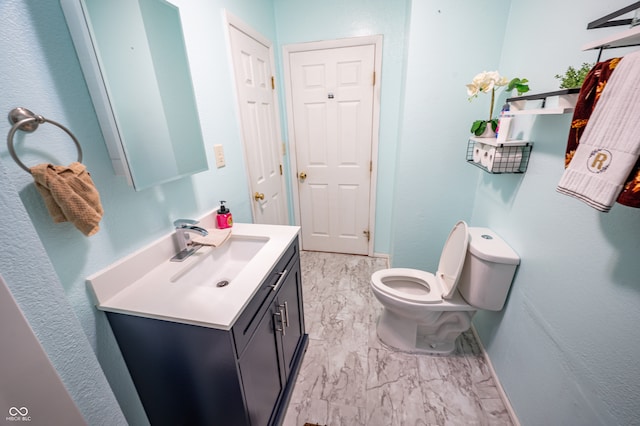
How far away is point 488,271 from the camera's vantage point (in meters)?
1.30

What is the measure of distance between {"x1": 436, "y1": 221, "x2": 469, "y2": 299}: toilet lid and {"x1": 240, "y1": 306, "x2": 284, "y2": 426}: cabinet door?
3.18ft

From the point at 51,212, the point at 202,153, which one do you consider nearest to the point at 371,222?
the point at 202,153

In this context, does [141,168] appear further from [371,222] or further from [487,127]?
[371,222]

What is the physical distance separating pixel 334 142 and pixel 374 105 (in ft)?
1.52

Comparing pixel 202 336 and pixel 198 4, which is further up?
pixel 198 4

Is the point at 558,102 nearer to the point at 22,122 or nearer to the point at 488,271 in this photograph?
the point at 488,271

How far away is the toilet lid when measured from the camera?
1.35 meters

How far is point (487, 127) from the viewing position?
1438 millimetres

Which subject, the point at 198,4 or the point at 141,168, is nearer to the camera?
A: the point at 141,168

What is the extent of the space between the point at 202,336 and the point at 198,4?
1.48 m

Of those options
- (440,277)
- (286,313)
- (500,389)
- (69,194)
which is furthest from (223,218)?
(500,389)

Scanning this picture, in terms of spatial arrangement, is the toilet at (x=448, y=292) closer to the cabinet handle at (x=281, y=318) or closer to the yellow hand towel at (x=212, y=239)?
the cabinet handle at (x=281, y=318)

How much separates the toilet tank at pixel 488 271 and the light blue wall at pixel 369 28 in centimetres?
120

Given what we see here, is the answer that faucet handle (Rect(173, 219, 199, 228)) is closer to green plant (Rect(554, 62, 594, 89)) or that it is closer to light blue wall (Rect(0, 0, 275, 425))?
light blue wall (Rect(0, 0, 275, 425))
